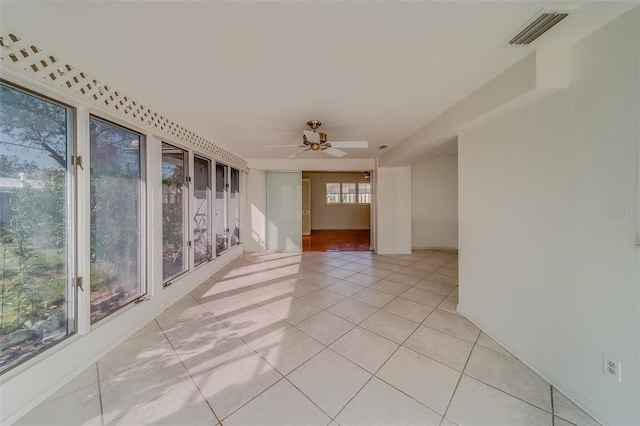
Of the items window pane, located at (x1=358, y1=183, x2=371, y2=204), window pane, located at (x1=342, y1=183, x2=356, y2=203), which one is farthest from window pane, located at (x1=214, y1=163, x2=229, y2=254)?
window pane, located at (x1=358, y1=183, x2=371, y2=204)

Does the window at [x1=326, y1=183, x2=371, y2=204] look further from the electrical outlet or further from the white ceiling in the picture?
the electrical outlet

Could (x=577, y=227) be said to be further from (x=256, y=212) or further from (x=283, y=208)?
(x=256, y=212)

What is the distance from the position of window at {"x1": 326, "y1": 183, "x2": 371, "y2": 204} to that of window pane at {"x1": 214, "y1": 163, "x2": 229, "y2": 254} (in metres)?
5.47

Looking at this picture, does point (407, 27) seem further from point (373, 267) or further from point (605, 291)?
point (373, 267)

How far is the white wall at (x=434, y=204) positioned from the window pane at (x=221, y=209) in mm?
4549

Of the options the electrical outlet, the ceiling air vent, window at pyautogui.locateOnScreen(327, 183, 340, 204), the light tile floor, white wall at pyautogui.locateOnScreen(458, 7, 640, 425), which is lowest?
the light tile floor

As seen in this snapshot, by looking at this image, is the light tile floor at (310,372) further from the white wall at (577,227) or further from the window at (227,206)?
the window at (227,206)

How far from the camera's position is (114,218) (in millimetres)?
2189

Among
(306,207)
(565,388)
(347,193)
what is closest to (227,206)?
(306,207)

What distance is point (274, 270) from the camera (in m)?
4.29

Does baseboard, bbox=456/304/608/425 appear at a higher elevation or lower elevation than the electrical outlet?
lower

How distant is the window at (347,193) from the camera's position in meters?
9.55

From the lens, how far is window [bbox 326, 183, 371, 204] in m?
9.55

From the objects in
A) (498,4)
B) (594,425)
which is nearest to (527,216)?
(594,425)
